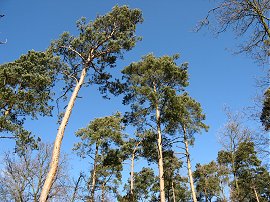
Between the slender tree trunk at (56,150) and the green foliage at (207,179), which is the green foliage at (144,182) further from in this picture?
the slender tree trunk at (56,150)

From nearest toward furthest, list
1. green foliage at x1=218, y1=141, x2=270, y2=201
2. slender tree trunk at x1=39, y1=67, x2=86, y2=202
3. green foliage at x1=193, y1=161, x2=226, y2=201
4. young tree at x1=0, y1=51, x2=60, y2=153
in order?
slender tree trunk at x1=39, y1=67, x2=86, y2=202, young tree at x1=0, y1=51, x2=60, y2=153, green foliage at x1=218, y1=141, x2=270, y2=201, green foliage at x1=193, y1=161, x2=226, y2=201

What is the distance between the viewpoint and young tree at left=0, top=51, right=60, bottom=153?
14.8 metres

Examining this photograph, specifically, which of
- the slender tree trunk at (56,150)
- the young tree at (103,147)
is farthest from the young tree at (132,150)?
the slender tree trunk at (56,150)

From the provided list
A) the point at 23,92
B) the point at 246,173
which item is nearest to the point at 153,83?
the point at 23,92

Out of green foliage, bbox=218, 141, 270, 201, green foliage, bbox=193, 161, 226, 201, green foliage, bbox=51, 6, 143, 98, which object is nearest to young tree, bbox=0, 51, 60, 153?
green foliage, bbox=51, 6, 143, 98

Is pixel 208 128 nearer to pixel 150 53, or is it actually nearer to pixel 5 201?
pixel 150 53

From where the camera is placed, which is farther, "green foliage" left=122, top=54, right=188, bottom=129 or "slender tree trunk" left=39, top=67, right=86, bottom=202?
"green foliage" left=122, top=54, right=188, bottom=129

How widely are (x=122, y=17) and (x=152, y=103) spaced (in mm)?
5596

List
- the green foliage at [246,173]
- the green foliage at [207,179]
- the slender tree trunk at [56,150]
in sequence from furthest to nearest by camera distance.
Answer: the green foliage at [207,179], the green foliage at [246,173], the slender tree trunk at [56,150]

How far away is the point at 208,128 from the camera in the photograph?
19688mm

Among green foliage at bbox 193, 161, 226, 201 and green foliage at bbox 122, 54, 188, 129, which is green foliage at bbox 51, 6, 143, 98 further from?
green foliage at bbox 193, 161, 226, 201

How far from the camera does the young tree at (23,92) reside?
14.8m

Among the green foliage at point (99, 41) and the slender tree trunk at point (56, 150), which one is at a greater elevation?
the green foliage at point (99, 41)

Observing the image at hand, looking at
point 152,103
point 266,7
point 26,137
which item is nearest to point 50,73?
point 26,137
